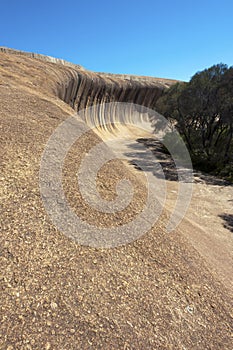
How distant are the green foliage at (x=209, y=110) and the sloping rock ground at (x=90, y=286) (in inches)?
628

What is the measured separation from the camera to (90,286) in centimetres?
379

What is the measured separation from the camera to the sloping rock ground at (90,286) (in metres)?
3.19

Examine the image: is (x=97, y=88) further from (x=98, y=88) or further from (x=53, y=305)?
(x=53, y=305)

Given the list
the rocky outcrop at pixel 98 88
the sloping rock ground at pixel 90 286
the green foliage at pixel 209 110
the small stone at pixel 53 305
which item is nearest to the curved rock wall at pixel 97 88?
the rocky outcrop at pixel 98 88

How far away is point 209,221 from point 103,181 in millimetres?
6175

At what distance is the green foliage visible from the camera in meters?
19.3

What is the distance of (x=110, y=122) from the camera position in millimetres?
33219

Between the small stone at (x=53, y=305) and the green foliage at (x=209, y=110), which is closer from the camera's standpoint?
the small stone at (x=53, y=305)

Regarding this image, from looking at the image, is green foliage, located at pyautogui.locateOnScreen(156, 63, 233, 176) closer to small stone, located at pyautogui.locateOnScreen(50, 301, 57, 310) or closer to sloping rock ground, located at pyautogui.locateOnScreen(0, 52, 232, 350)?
sloping rock ground, located at pyautogui.locateOnScreen(0, 52, 232, 350)

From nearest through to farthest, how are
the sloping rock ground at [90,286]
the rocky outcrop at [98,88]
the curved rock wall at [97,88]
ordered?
1. the sloping rock ground at [90,286]
2. the curved rock wall at [97,88]
3. the rocky outcrop at [98,88]

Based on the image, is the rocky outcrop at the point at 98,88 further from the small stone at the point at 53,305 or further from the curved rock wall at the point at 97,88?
the small stone at the point at 53,305

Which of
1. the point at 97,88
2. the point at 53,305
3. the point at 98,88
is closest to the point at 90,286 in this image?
the point at 53,305

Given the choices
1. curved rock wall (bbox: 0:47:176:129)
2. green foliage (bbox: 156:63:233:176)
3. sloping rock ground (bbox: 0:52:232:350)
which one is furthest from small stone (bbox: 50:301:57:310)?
green foliage (bbox: 156:63:233:176)

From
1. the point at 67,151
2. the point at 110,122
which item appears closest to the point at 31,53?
the point at 110,122
